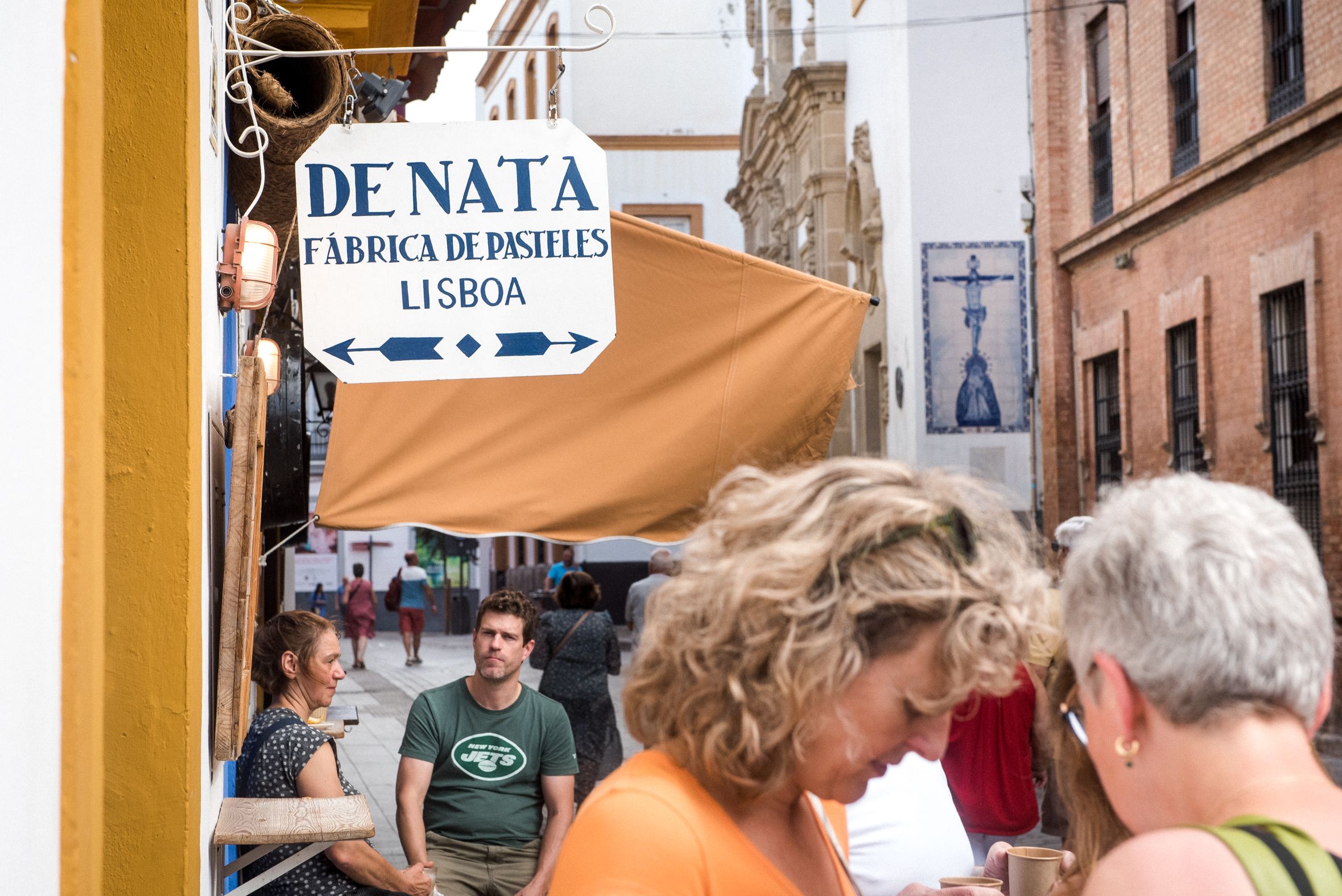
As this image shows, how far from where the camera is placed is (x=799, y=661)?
164 cm

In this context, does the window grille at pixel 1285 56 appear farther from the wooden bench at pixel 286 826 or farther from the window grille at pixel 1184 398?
the wooden bench at pixel 286 826

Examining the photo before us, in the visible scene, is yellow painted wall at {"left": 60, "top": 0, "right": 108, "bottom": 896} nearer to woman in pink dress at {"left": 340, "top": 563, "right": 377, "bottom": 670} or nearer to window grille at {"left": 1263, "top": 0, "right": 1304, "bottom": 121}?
window grille at {"left": 1263, "top": 0, "right": 1304, "bottom": 121}

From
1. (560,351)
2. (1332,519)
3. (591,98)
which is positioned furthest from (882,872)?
(591,98)

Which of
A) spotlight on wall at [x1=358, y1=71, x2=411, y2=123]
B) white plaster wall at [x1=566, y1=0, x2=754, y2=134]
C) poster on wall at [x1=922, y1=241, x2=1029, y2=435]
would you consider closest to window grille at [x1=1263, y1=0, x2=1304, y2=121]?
poster on wall at [x1=922, y1=241, x2=1029, y2=435]

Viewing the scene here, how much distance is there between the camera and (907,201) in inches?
861

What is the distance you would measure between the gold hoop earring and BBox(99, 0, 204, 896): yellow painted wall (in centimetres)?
215

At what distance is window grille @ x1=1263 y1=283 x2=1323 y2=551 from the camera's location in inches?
501

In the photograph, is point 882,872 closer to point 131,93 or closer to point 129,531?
point 129,531

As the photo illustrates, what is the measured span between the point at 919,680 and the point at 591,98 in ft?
113

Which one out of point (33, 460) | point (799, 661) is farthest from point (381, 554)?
point (799, 661)

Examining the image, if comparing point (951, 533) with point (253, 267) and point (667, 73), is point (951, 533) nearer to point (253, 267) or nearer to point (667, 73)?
point (253, 267)

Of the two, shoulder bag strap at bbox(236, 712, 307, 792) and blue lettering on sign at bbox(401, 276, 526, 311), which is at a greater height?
blue lettering on sign at bbox(401, 276, 526, 311)

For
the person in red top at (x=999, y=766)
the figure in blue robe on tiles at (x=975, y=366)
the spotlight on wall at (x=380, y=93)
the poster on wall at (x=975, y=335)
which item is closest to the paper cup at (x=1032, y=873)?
the person in red top at (x=999, y=766)

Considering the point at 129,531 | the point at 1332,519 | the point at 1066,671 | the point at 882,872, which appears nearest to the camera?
the point at 1066,671
